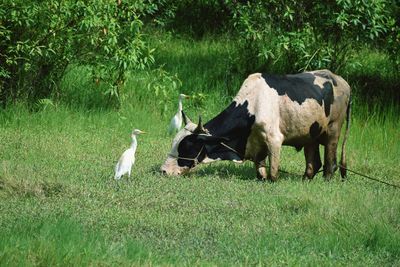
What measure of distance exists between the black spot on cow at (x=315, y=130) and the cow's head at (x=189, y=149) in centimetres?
112

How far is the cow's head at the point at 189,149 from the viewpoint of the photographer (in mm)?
10867

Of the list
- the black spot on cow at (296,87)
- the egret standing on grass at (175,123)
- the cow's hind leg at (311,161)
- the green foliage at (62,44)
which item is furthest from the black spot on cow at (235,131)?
the green foliage at (62,44)

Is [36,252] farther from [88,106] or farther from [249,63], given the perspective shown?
[249,63]

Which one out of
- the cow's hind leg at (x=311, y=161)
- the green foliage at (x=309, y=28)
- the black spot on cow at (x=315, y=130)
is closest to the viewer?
the black spot on cow at (x=315, y=130)

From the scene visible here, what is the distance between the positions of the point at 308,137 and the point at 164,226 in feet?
10.9

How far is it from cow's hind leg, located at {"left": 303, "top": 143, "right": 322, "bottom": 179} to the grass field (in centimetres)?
24

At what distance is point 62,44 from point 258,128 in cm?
418

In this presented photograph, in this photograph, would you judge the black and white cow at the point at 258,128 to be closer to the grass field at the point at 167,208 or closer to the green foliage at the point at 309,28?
the grass field at the point at 167,208

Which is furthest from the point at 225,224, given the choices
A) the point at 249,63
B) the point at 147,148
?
the point at 249,63

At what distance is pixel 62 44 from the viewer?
45.1ft

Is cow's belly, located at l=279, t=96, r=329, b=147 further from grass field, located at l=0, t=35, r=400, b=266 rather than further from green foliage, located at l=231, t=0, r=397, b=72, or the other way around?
green foliage, located at l=231, t=0, r=397, b=72

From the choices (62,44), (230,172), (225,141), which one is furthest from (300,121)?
(62,44)

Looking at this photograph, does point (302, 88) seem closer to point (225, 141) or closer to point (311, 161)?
point (311, 161)

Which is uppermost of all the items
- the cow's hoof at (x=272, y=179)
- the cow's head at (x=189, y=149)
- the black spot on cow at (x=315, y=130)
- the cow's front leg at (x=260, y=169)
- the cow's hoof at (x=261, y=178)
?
the black spot on cow at (x=315, y=130)
